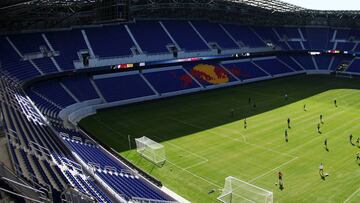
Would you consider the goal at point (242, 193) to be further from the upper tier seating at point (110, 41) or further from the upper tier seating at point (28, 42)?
the upper tier seating at point (28, 42)

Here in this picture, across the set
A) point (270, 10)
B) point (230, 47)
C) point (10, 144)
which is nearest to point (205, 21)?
point (230, 47)

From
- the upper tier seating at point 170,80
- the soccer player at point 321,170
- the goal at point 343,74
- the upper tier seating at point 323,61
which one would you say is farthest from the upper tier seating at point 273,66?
the soccer player at point 321,170

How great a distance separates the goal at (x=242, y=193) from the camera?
25281mm

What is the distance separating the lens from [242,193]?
86.2ft

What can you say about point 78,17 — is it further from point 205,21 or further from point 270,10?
point 270,10

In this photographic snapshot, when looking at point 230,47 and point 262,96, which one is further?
point 230,47

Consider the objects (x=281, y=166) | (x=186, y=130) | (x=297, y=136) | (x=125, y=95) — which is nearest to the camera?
(x=281, y=166)

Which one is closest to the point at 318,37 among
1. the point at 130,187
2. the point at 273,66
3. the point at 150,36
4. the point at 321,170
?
the point at 273,66

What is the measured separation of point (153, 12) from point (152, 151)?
40.2 meters

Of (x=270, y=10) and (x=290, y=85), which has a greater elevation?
(x=270, y=10)

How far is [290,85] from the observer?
66.3 meters

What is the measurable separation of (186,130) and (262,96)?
823 inches

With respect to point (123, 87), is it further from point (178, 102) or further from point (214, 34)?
point (214, 34)

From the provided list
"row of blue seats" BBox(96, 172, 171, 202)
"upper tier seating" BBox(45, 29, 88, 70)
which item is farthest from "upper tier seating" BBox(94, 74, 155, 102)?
"row of blue seats" BBox(96, 172, 171, 202)
